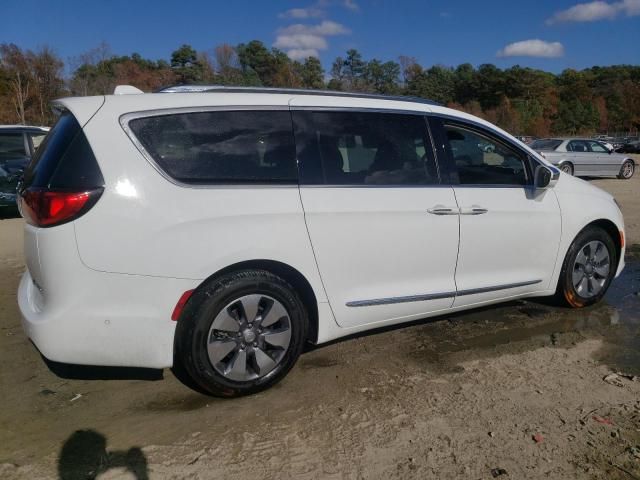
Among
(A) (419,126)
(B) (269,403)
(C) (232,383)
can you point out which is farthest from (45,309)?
(A) (419,126)

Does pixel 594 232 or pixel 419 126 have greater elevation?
pixel 419 126

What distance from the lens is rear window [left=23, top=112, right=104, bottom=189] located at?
274 centimetres

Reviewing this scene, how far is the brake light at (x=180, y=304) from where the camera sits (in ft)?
9.41

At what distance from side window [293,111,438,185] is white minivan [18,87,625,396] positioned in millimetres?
10

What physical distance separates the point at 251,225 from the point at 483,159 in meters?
2.12

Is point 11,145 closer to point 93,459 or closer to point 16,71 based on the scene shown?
point 93,459

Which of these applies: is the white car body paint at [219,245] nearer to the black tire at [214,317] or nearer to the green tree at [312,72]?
the black tire at [214,317]

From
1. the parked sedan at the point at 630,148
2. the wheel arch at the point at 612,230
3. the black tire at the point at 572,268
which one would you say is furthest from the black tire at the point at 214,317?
the parked sedan at the point at 630,148

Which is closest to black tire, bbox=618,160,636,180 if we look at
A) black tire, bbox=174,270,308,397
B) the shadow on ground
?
black tire, bbox=174,270,308,397

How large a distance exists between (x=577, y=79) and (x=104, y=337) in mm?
95932

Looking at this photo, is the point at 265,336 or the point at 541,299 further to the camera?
the point at 541,299

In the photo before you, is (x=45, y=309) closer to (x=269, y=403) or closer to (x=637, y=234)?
(x=269, y=403)

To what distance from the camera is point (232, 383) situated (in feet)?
10.1

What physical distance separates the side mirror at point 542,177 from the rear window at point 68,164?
325cm
